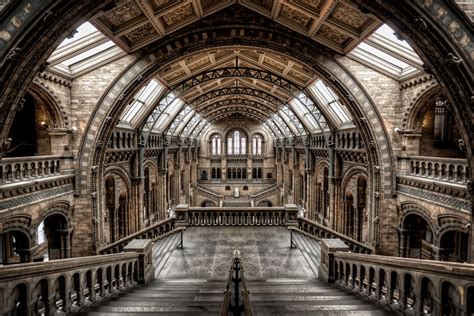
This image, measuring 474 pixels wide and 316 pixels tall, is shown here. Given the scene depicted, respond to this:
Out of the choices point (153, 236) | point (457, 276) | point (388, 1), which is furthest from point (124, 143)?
point (457, 276)

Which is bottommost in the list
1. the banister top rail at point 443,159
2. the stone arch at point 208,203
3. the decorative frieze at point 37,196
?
the stone arch at point 208,203

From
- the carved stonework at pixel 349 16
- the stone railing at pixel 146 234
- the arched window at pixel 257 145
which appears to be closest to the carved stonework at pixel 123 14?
the carved stonework at pixel 349 16

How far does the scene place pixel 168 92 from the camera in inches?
625

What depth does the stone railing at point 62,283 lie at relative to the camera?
4.13 m

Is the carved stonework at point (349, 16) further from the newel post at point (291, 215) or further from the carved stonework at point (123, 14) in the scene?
the newel post at point (291, 215)

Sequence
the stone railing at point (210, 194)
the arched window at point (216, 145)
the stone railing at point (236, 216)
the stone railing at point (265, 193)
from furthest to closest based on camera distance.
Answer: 1. the arched window at point (216, 145)
2. the stone railing at point (210, 194)
3. the stone railing at point (265, 193)
4. the stone railing at point (236, 216)

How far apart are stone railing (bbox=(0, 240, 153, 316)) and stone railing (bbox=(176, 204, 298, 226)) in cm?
568

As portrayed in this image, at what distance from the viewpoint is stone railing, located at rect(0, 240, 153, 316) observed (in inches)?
163

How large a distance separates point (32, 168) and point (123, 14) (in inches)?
216

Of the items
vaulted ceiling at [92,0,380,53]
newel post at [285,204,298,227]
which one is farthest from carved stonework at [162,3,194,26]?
newel post at [285,204,298,227]

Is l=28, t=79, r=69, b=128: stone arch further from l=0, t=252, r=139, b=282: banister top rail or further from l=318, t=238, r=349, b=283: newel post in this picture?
l=318, t=238, r=349, b=283: newel post

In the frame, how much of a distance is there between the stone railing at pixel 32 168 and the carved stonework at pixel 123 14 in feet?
15.7

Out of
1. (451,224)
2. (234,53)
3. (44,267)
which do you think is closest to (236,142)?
(234,53)

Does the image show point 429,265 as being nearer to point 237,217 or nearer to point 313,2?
point 313,2
